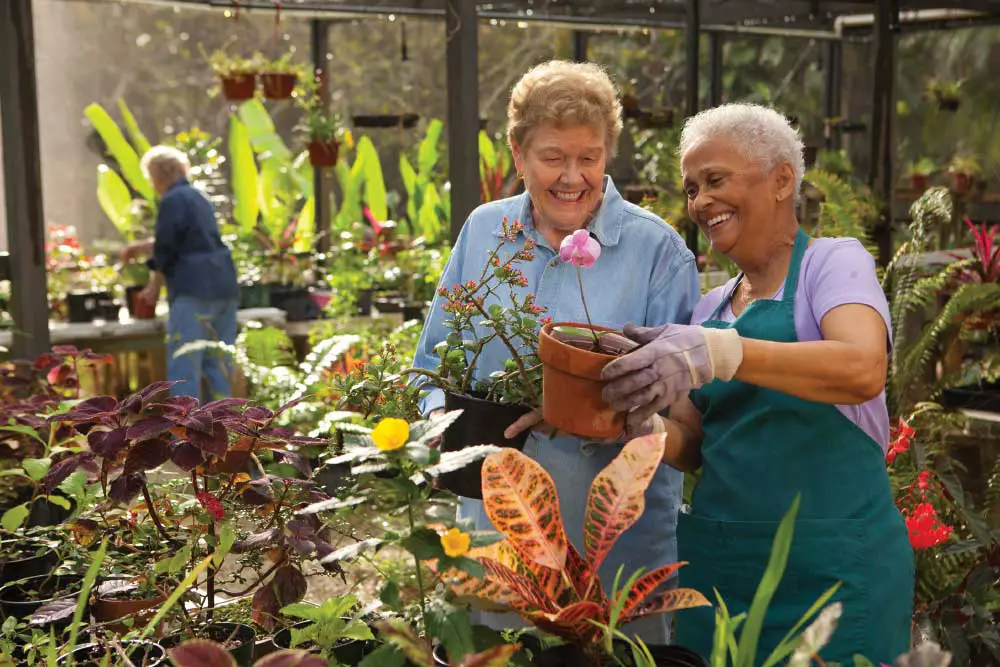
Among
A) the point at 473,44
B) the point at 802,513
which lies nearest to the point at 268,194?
the point at 473,44

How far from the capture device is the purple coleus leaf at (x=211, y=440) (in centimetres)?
144

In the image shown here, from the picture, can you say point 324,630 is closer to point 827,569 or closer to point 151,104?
point 827,569

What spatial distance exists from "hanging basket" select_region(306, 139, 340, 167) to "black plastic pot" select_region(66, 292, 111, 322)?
5.51ft

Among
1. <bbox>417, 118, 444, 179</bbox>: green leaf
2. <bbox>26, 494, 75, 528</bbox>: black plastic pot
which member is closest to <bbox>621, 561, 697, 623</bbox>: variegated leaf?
<bbox>26, 494, 75, 528</bbox>: black plastic pot

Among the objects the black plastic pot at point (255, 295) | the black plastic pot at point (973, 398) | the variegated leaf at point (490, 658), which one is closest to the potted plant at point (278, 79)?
the black plastic pot at point (255, 295)

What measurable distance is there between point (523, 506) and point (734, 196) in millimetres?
633

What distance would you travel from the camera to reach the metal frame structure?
3994mm

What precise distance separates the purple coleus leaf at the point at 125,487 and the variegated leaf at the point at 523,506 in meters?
0.54

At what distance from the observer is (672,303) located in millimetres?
1938

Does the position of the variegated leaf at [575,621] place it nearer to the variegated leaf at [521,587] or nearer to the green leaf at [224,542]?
the variegated leaf at [521,587]

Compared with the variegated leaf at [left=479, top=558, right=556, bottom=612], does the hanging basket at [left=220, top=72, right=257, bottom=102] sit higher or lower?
higher

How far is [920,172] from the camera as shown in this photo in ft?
35.6

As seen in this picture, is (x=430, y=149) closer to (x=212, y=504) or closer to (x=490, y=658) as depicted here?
(x=212, y=504)

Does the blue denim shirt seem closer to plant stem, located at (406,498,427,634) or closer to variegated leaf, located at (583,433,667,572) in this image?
variegated leaf, located at (583,433,667,572)
